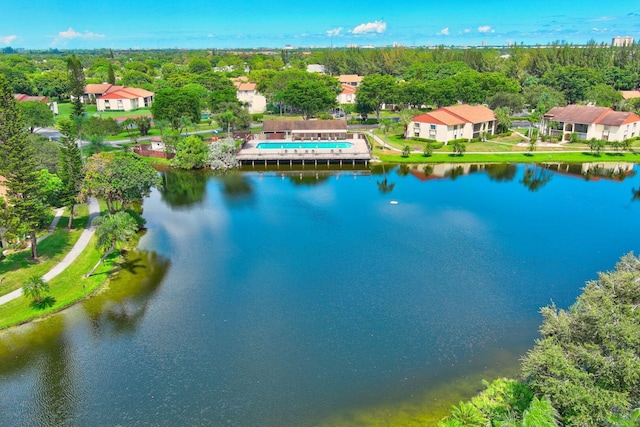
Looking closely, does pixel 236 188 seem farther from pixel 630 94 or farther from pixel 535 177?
pixel 630 94

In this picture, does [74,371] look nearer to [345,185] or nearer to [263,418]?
[263,418]

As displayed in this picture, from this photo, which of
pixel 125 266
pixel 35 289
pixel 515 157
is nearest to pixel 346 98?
pixel 515 157

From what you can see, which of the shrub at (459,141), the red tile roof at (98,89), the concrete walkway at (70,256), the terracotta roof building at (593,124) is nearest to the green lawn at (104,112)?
the red tile roof at (98,89)

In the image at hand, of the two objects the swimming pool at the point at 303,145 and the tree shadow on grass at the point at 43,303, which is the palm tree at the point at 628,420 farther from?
the swimming pool at the point at 303,145

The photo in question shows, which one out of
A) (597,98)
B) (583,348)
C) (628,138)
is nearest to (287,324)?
(583,348)

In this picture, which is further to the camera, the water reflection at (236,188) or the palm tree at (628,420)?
the water reflection at (236,188)

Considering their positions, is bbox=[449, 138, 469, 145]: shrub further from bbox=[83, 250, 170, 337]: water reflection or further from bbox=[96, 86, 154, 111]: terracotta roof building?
bbox=[96, 86, 154, 111]: terracotta roof building
